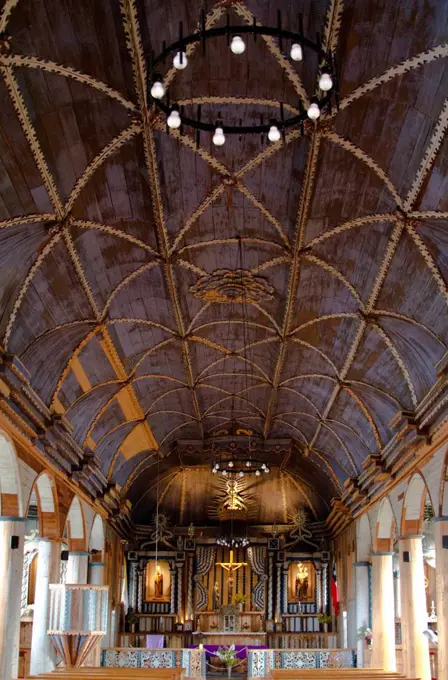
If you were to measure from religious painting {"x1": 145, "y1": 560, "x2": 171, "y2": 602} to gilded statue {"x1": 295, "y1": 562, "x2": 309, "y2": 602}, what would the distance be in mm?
5082

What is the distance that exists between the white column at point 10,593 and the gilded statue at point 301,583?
1880 centimetres

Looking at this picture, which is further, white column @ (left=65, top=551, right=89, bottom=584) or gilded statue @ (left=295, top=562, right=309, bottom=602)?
gilded statue @ (left=295, top=562, right=309, bottom=602)

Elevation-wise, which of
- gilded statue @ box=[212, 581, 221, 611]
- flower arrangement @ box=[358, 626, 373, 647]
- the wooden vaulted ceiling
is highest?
the wooden vaulted ceiling

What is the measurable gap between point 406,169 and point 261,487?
2312 centimetres

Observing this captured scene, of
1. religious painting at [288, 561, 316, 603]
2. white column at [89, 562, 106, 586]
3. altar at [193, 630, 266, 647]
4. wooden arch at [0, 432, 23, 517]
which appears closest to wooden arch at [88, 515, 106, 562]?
white column at [89, 562, 106, 586]

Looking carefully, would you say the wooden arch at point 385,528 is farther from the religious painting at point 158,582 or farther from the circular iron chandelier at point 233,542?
the religious painting at point 158,582

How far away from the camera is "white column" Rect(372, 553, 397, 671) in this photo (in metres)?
21.2

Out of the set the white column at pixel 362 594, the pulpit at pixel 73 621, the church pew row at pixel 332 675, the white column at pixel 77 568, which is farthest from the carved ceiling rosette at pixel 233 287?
the white column at pixel 362 594

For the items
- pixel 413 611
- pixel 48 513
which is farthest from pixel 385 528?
pixel 48 513

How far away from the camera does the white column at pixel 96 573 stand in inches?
968

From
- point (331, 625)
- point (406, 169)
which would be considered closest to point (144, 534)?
point (331, 625)

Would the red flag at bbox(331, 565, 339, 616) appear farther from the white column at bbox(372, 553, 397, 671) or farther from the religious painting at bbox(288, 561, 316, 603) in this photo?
the white column at bbox(372, 553, 397, 671)

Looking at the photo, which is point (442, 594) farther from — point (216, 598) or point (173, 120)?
point (216, 598)

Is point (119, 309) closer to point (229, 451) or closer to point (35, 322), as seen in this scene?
point (35, 322)
